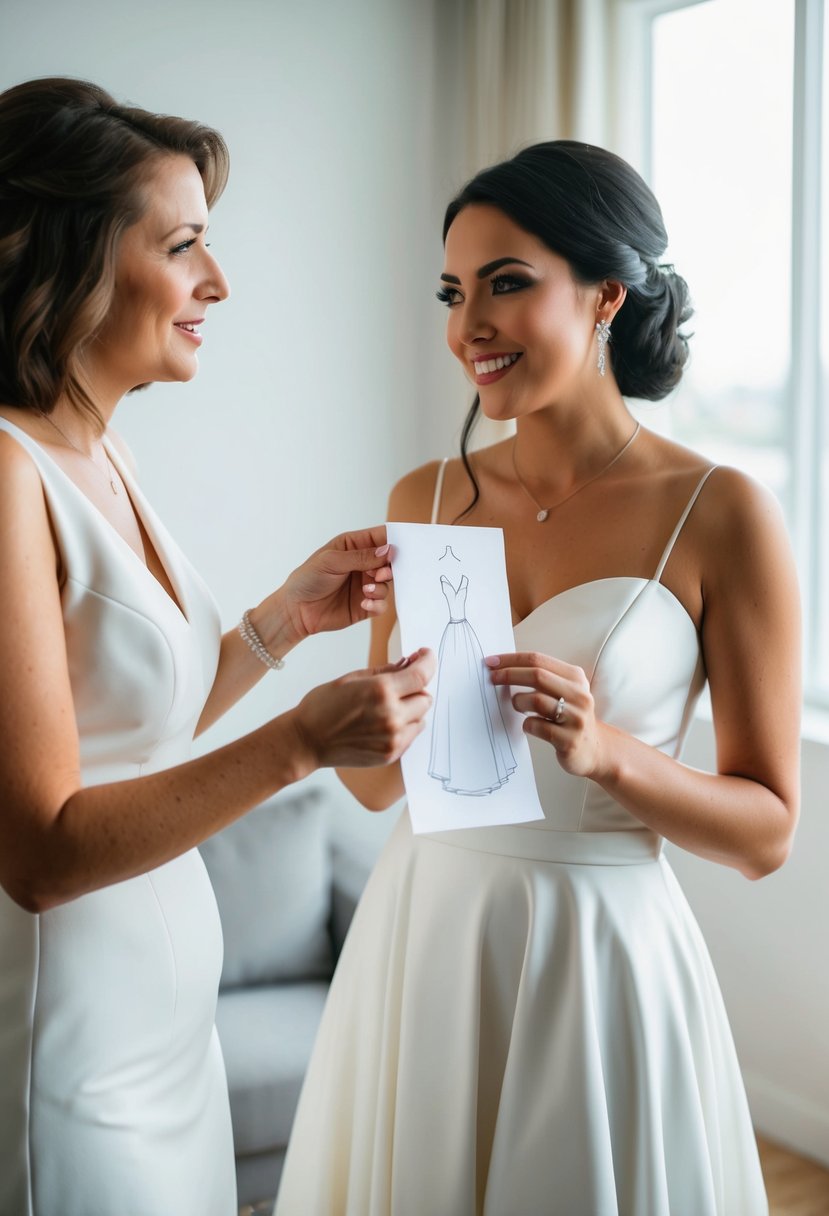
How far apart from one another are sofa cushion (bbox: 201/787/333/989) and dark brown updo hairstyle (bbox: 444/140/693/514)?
1.83 meters

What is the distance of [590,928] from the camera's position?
161cm

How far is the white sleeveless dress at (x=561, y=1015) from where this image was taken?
1569mm

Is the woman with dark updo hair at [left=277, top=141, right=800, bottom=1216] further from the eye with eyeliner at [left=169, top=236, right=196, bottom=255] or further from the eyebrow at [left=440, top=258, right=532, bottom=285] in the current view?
the eye with eyeliner at [left=169, top=236, right=196, bottom=255]

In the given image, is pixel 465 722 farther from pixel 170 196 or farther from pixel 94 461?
pixel 170 196

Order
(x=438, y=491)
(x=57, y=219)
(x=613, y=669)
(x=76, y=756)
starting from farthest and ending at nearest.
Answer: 1. (x=438, y=491)
2. (x=613, y=669)
3. (x=57, y=219)
4. (x=76, y=756)

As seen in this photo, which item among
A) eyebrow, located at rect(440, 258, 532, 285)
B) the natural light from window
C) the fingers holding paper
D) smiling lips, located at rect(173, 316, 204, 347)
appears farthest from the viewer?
the natural light from window

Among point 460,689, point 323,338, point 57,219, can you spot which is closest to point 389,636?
point 460,689

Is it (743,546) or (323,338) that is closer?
(743,546)

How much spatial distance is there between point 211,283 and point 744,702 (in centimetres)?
95

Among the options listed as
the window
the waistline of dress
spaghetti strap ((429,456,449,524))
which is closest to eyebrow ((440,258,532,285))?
spaghetti strap ((429,456,449,524))

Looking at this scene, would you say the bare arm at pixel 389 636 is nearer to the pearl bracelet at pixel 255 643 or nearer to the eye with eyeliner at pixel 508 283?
the pearl bracelet at pixel 255 643

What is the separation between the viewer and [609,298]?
1.86 m

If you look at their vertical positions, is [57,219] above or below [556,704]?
above

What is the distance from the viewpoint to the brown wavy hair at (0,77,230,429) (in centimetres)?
134
